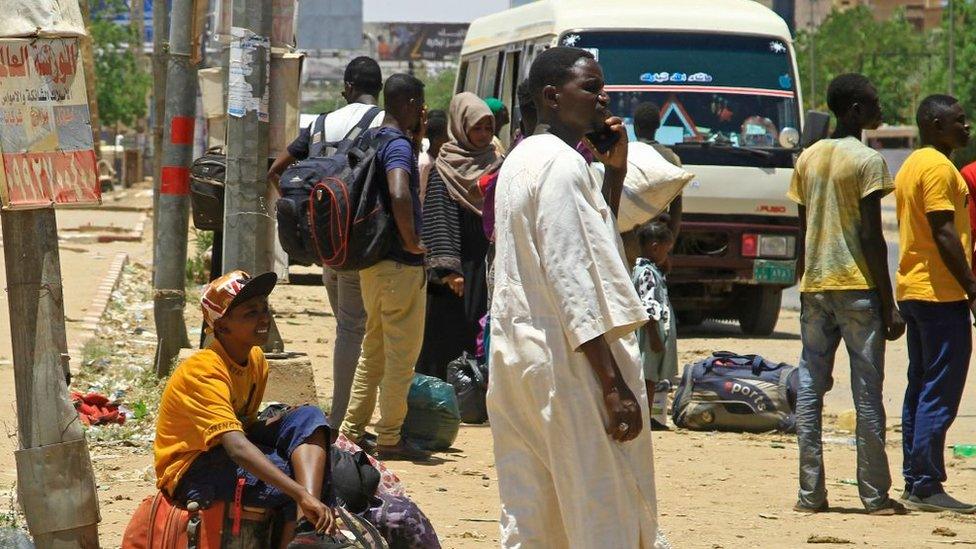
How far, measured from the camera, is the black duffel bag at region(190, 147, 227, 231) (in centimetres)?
875

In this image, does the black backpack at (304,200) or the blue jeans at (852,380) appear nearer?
the blue jeans at (852,380)

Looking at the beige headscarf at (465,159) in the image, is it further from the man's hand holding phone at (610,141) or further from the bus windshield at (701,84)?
the bus windshield at (701,84)

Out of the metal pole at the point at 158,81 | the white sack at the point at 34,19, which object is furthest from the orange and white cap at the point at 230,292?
the metal pole at the point at 158,81

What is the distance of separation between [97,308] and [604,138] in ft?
32.8

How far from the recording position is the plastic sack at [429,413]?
754 cm

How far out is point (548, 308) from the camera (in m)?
3.92

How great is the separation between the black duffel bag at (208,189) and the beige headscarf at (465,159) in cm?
120

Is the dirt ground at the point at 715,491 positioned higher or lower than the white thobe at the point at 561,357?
lower

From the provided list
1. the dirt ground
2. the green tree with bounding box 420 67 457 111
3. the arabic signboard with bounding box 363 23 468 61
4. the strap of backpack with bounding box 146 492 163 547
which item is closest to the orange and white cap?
the strap of backpack with bounding box 146 492 163 547

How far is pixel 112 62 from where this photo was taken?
55000 mm

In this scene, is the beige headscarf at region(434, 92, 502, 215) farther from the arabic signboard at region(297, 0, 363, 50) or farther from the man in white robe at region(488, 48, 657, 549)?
the arabic signboard at region(297, 0, 363, 50)

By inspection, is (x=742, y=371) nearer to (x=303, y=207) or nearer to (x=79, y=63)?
(x=303, y=207)

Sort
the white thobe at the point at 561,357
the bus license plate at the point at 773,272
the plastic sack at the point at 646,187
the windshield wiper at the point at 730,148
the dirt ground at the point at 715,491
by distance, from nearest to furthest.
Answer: the white thobe at the point at 561,357, the dirt ground at the point at 715,491, the plastic sack at the point at 646,187, the windshield wiper at the point at 730,148, the bus license plate at the point at 773,272

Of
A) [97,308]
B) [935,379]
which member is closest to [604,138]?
[935,379]
